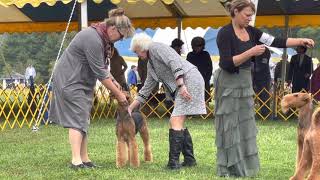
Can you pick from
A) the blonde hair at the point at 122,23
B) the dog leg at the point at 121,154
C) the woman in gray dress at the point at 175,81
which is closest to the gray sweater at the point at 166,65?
the woman in gray dress at the point at 175,81

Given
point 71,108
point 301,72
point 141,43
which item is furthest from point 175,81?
point 301,72

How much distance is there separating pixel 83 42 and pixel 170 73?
2.94 feet

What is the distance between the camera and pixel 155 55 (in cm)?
565

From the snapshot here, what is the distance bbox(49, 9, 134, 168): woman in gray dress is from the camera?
17.9 ft

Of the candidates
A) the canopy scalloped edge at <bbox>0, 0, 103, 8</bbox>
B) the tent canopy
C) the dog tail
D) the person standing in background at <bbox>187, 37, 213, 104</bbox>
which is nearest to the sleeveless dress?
the dog tail

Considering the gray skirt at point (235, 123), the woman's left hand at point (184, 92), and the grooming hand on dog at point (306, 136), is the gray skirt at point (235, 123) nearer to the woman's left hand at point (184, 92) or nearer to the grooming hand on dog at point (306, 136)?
the woman's left hand at point (184, 92)

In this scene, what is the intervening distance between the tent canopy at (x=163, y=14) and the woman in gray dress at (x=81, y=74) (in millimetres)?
8386

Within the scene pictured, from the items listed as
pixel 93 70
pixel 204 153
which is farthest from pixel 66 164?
pixel 204 153

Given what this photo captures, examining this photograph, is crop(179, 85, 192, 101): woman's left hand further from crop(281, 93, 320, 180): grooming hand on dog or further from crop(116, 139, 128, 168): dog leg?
crop(281, 93, 320, 180): grooming hand on dog

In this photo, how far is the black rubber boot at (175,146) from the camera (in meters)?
5.71

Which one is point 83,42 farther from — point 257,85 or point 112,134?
point 257,85

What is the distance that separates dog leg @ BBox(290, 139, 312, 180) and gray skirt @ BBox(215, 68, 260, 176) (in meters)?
0.75

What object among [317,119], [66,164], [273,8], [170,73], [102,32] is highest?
[273,8]

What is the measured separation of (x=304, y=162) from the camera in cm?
440
